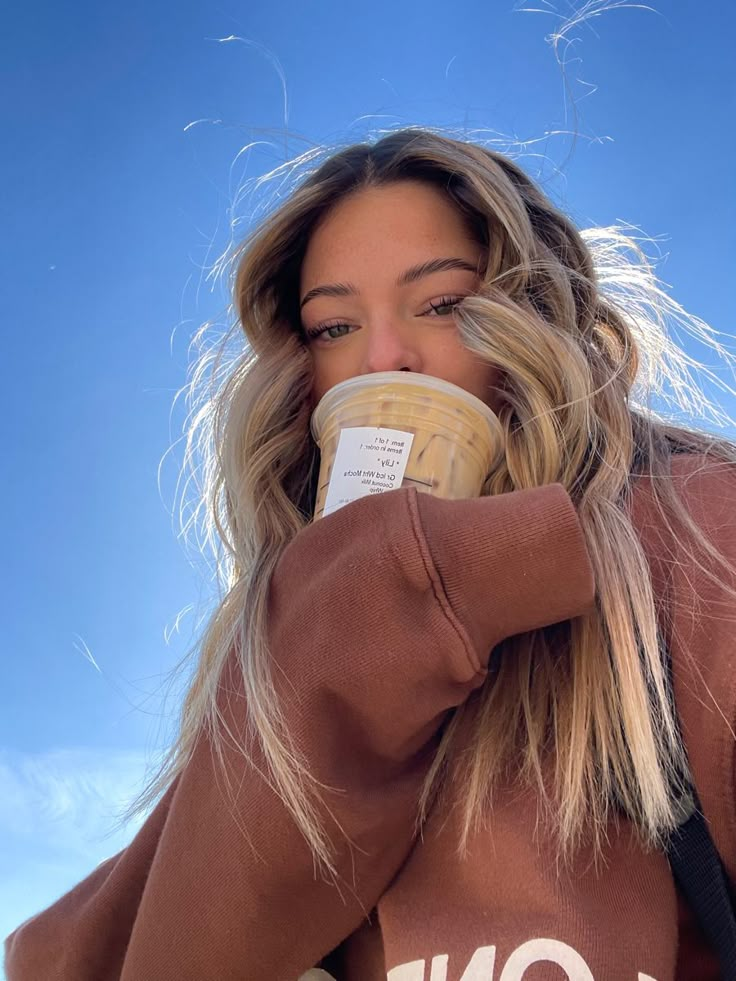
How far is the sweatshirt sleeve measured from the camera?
1.21 meters

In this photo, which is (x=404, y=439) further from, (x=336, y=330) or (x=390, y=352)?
(x=336, y=330)

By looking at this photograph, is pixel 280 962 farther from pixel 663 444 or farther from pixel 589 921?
pixel 663 444

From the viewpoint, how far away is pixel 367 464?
1604mm

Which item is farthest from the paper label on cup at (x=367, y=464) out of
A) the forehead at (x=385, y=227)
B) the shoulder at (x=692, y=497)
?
the forehead at (x=385, y=227)

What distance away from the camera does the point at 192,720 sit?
1814 millimetres

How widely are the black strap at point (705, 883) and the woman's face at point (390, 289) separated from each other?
96cm

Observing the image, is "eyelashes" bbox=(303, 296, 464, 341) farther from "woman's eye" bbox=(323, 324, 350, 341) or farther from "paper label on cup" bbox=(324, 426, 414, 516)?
"paper label on cup" bbox=(324, 426, 414, 516)

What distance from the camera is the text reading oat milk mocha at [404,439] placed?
1596 mm

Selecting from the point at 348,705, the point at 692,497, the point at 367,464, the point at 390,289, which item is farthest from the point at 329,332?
the point at 348,705

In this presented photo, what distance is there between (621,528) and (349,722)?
54cm

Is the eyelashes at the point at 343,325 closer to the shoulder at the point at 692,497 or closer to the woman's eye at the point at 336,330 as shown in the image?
the woman's eye at the point at 336,330

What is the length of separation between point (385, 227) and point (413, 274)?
20 centimetres

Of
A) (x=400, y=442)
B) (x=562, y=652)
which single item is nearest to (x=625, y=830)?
(x=562, y=652)

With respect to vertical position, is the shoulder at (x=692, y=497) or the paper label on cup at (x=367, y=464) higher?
the paper label on cup at (x=367, y=464)
